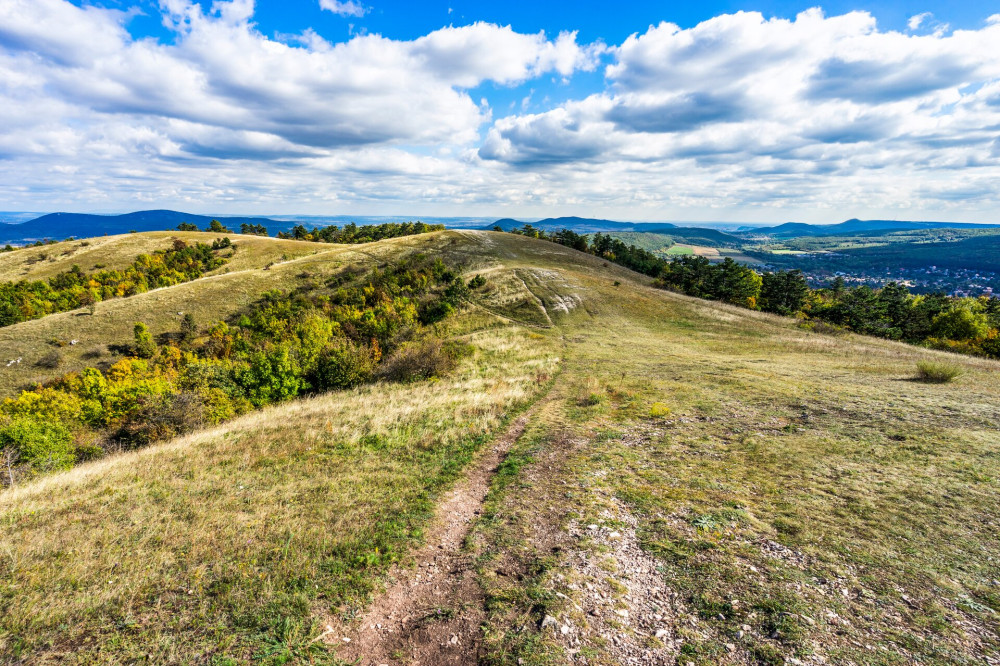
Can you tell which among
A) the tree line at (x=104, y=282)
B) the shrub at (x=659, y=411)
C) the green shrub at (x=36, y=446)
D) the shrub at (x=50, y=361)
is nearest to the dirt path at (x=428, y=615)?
the shrub at (x=659, y=411)

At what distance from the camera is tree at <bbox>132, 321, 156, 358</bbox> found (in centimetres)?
5222

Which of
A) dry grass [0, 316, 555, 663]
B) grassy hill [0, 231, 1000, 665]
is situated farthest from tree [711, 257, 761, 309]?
dry grass [0, 316, 555, 663]

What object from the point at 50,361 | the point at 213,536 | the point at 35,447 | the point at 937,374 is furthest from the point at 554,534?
the point at 50,361

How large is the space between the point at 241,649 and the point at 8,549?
6.96 metres

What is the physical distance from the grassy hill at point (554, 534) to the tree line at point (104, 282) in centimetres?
8304

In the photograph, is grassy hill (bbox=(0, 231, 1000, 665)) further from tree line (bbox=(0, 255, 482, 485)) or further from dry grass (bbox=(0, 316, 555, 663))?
tree line (bbox=(0, 255, 482, 485))

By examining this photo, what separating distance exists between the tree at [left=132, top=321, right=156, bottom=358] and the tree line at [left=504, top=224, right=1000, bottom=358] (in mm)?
84836

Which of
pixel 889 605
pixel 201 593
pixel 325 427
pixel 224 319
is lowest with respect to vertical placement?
pixel 224 319

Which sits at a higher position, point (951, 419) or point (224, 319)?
point (951, 419)

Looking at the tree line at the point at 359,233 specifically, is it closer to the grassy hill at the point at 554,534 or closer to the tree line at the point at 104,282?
the tree line at the point at 104,282

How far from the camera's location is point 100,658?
621cm

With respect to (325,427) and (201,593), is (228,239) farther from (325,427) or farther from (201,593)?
A: (201,593)

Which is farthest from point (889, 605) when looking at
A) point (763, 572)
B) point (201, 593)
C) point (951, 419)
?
point (951, 419)

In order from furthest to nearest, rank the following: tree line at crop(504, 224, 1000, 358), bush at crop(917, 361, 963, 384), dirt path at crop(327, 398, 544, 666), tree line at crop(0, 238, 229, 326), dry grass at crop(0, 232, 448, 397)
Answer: tree line at crop(0, 238, 229, 326)
tree line at crop(504, 224, 1000, 358)
dry grass at crop(0, 232, 448, 397)
bush at crop(917, 361, 963, 384)
dirt path at crop(327, 398, 544, 666)
